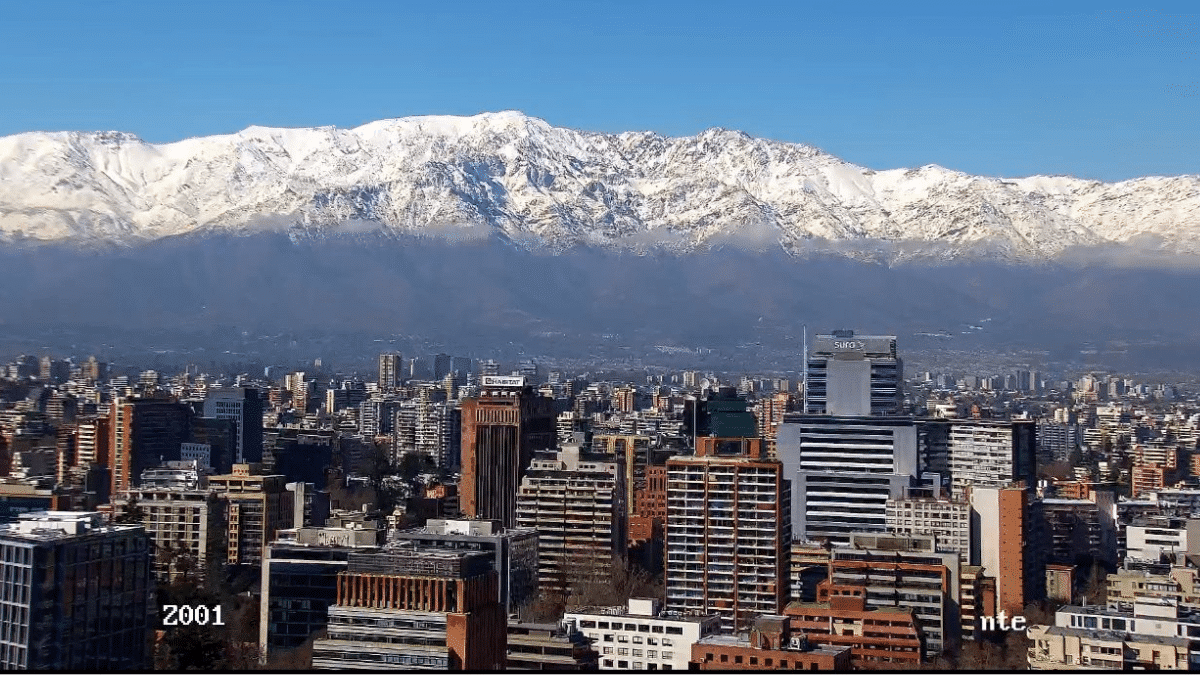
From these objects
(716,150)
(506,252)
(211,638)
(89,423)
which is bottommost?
(211,638)

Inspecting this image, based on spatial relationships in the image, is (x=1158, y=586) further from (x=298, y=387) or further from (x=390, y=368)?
(x=390, y=368)

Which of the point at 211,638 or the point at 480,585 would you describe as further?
the point at 211,638

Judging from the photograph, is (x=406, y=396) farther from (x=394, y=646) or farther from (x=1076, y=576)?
(x=394, y=646)

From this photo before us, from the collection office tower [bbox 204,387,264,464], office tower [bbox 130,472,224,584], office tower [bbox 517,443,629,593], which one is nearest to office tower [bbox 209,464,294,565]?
office tower [bbox 130,472,224,584]

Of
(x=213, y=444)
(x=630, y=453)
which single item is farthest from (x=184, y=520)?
(x=213, y=444)

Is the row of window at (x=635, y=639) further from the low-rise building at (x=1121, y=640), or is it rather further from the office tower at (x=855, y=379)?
the office tower at (x=855, y=379)

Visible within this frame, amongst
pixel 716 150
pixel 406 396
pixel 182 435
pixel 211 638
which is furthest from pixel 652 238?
pixel 211 638

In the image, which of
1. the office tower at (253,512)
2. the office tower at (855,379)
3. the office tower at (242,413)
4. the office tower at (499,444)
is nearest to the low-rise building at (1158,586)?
the office tower at (499,444)
